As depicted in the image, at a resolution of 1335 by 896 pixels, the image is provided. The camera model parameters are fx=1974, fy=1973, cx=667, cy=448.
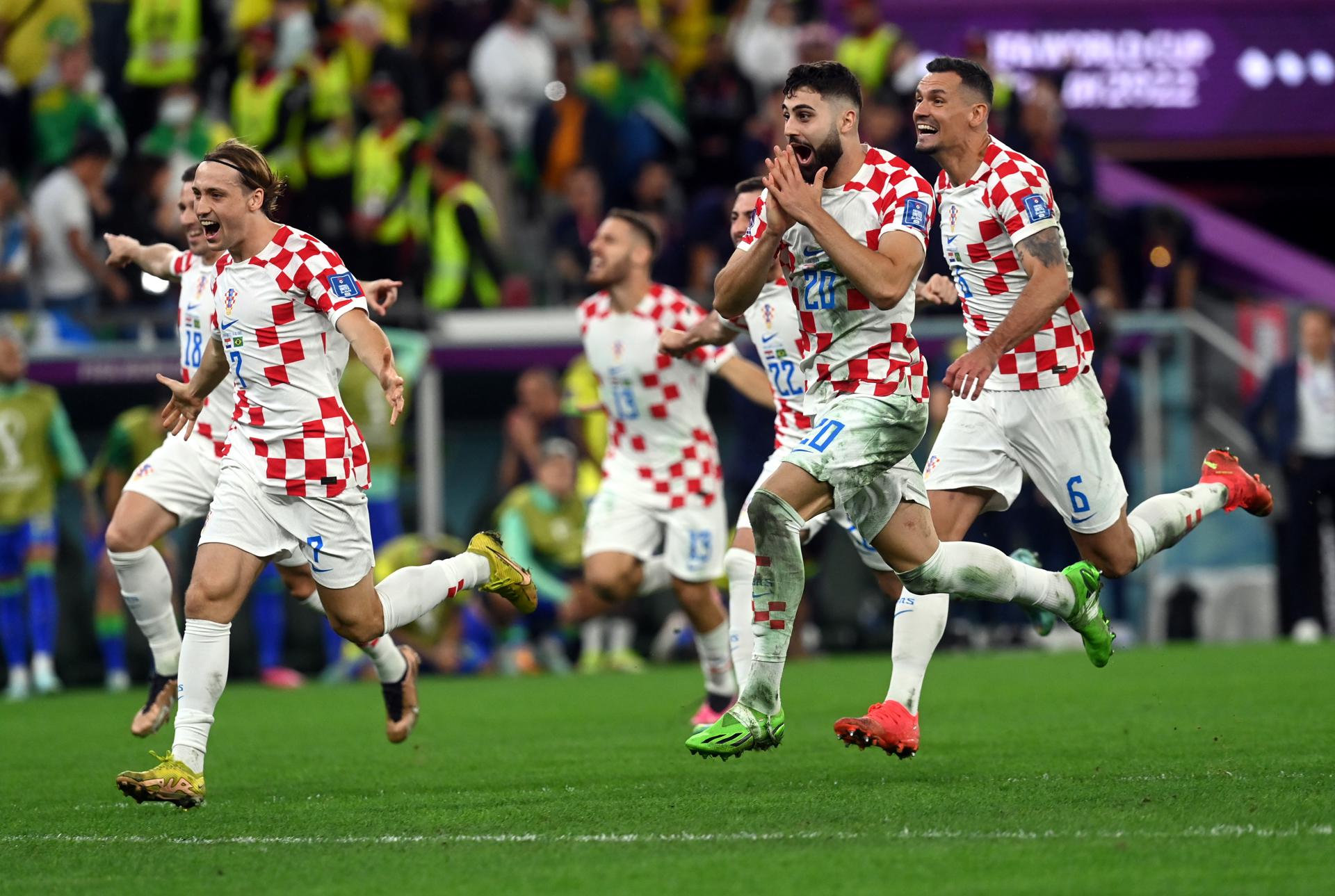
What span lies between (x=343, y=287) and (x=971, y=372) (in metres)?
2.22

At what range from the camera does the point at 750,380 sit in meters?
9.84

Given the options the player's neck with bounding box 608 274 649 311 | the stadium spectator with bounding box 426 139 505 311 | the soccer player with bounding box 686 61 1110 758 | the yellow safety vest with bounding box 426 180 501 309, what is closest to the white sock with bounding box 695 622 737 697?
the player's neck with bounding box 608 274 649 311

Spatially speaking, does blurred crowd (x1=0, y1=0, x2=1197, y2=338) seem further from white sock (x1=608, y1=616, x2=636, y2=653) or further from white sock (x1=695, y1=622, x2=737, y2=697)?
white sock (x1=695, y1=622, x2=737, y2=697)

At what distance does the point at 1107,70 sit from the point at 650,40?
200 inches

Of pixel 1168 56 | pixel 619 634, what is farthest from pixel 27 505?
pixel 1168 56

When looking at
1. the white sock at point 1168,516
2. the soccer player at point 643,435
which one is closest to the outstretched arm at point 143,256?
the soccer player at point 643,435

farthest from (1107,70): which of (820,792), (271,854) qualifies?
(271,854)

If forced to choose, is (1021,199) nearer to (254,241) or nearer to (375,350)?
(375,350)

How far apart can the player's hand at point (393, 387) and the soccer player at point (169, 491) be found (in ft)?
7.21

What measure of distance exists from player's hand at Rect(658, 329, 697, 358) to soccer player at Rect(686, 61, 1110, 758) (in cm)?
100

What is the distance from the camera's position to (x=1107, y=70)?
20.4 metres

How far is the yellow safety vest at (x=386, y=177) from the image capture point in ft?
53.8

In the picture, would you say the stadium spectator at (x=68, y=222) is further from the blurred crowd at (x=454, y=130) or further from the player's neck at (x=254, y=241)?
the player's neck at (x=254, y=241)

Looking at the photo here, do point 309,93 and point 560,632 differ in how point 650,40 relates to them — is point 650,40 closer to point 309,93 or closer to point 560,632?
point 309,93
